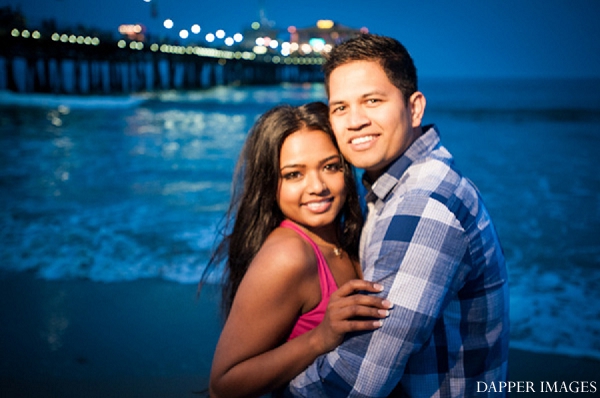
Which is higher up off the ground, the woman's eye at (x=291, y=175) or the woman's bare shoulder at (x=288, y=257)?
the woman's eye at (x=291, y=175)

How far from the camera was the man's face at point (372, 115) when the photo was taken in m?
2.19

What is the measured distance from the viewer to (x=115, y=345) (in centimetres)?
432

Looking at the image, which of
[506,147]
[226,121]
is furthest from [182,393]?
[226,121]

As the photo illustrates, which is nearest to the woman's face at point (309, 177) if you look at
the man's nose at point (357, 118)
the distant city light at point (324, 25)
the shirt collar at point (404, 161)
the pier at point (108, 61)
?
the man's nose at point (357, 118)

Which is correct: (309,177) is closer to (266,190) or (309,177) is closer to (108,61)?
(266,190)

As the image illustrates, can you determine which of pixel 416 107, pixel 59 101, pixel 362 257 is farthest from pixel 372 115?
pixel 59 101

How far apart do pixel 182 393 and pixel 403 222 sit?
2.66 m

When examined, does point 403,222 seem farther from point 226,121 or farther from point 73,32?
point 73,32

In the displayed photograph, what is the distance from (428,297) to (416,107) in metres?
1.00

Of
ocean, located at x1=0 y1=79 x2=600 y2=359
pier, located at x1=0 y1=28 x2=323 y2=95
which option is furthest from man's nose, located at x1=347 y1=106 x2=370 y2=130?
pier, located at x1=0 y1=28 x2=323 y2=95

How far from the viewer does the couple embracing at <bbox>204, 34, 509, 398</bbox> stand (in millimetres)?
1712

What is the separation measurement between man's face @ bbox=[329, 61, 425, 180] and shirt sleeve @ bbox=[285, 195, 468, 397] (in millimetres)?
474

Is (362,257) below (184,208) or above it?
above

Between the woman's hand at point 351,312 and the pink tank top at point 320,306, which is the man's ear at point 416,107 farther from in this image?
the woman's hand at point 351,312
